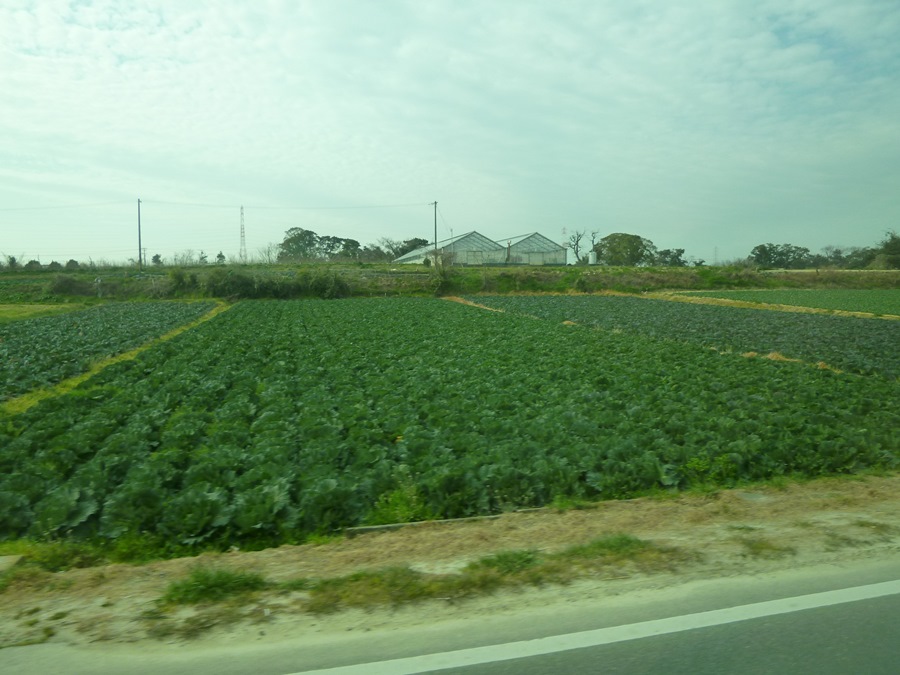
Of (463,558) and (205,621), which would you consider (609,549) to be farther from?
(205,621)

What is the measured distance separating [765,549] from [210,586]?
4.41 m

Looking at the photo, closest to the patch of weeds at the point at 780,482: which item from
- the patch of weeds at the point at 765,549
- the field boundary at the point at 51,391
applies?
the patch of weeds at the point at 765,549

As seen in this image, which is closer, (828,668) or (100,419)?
(828,668)

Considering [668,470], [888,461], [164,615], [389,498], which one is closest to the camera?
[164,615]

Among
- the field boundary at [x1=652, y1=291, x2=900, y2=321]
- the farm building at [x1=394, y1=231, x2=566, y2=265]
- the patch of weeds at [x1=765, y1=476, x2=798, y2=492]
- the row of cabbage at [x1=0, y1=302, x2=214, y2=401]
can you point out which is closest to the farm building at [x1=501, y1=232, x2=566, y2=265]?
the farm building at [x1=394, y1=231, x2=566, y2=265]

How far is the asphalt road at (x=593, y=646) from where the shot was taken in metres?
3.78

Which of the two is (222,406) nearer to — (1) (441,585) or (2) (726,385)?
(1) (441,585)

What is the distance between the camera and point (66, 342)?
2303cm

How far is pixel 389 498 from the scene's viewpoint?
22.9 feet

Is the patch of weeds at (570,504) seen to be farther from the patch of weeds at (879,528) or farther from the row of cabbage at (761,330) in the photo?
the row of cabbage at (761,330)

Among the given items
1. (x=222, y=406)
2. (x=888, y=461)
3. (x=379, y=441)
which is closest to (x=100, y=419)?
(x=222, y=406)

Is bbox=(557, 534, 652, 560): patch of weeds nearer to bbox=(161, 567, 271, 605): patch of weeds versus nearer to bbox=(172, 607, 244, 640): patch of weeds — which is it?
bbox=(161, 567, 271, 605): patch of weeds

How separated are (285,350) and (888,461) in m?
15.8

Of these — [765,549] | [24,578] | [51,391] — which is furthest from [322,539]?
[51,391]
